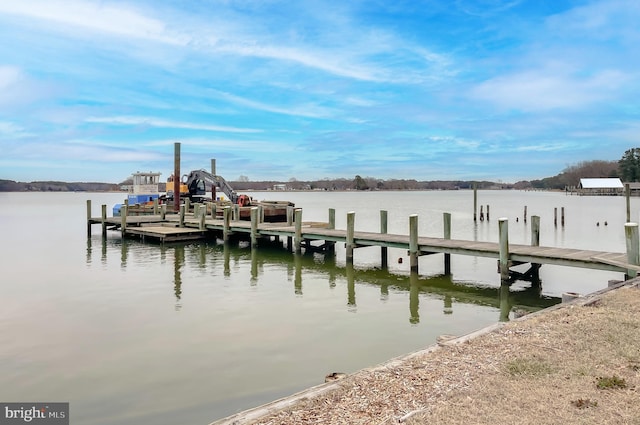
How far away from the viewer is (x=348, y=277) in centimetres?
1603

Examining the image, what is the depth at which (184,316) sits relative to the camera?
439 inches

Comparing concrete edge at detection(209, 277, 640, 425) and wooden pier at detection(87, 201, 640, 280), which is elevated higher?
wooden pier at detection(87, 201, 640, 280)

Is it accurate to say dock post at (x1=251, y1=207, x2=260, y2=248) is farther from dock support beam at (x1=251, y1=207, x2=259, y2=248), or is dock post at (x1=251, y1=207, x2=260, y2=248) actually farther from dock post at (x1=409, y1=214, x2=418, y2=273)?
dock post at (x1=409, y1=214, x2=418, y2=273)

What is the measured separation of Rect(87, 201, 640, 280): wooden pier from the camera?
39.7 ft

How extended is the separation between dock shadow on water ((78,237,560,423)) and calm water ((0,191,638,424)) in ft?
0.11

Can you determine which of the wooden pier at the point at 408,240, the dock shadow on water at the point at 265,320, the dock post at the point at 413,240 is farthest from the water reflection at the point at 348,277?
the wooden pier at the point at 408,240

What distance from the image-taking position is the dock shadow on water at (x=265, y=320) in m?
7.19

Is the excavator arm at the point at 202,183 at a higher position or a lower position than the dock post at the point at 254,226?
higher

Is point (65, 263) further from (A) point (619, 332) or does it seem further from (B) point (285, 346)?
(A) point (619, 332)
